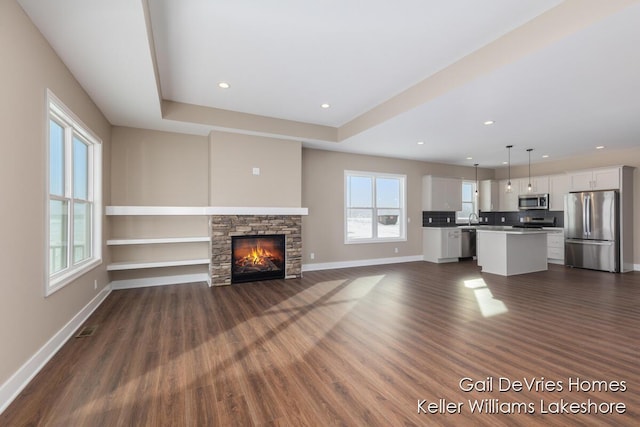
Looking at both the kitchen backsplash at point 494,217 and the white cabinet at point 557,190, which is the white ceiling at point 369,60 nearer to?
the white cabinet at point 557,190

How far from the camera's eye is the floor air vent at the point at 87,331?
→ 309cm

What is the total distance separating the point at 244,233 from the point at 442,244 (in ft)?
16.4

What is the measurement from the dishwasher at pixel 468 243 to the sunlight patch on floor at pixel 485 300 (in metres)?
2.58

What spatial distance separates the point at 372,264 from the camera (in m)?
7.33

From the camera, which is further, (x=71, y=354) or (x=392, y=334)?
(x=392, y=334)

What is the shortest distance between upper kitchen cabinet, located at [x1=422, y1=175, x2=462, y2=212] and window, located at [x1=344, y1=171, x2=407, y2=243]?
0.68m

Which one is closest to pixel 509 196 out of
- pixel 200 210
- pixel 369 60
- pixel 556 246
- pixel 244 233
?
pixel 556 246

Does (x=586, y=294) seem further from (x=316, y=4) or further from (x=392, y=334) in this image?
(x=316, y=4)

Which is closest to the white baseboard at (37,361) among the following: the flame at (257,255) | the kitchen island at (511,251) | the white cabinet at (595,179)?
the flame at (257,255)

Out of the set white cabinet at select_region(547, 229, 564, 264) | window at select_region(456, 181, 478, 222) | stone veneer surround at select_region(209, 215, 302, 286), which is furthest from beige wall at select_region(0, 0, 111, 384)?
white cabinet at select_region(547, 229, 564, 264)

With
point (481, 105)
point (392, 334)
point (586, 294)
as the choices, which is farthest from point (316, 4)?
point (586, 294)

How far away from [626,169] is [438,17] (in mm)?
6883

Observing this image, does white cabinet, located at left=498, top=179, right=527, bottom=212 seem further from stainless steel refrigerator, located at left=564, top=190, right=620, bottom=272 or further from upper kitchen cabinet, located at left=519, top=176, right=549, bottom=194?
stainless steel refrigerator, located at left=564, top=190, right=620, bottom=272

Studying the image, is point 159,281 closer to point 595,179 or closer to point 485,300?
point 485,300
